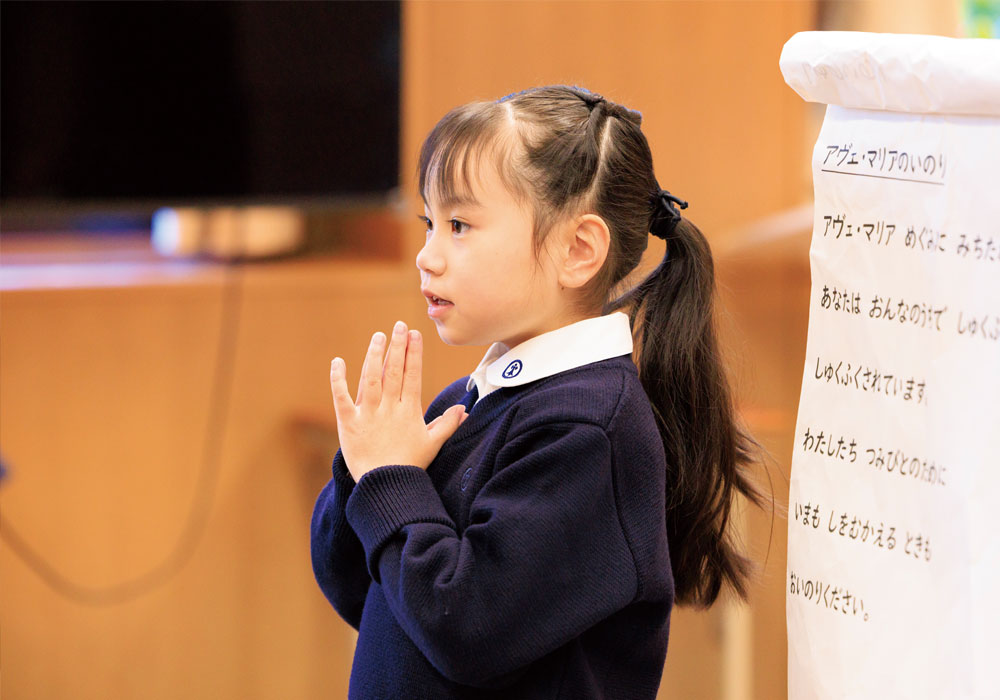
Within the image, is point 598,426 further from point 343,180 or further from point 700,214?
point 700,214

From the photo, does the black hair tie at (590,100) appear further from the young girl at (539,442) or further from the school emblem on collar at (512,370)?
the school emblem on collar at (512,370)

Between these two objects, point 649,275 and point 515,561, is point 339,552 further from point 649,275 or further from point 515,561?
point 649,275

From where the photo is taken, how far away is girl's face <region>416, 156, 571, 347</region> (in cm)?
101

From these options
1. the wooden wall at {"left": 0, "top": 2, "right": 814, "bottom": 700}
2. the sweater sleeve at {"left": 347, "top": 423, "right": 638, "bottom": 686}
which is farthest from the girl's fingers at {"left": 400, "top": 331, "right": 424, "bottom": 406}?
the wooden wall at {"left": 0, "top": 2, "right": 814, "bottom": 700}

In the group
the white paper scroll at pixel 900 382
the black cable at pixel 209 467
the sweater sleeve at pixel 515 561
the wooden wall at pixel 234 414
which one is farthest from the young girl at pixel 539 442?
the black cable at pixel 209 467

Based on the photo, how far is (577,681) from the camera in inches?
38.2

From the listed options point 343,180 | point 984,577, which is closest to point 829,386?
point 984,577

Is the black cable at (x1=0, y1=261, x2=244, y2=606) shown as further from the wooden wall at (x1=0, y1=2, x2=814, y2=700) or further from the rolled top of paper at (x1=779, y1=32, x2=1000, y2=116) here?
the rolled top of paper at (x1=779, y1=32, x2=1000, y2=116)

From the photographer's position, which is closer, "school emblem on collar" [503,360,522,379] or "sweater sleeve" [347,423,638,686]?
"sweater sleeve" [347,423,638,686]

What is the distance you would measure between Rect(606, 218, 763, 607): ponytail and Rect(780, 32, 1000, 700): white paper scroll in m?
0.08

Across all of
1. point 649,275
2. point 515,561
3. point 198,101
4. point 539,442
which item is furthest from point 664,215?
point 198,101

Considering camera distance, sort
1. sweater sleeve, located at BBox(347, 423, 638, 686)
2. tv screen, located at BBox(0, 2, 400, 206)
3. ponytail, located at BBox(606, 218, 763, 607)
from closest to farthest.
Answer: sweater sleeve, located at BBox(347, 423, 638, 686)
ponytail, located at BBox(606, 218, 763, 607)
tv screen, located at BBox(0, 2, 400, 206)

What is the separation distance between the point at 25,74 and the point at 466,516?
150 centimetres

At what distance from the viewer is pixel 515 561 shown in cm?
89
